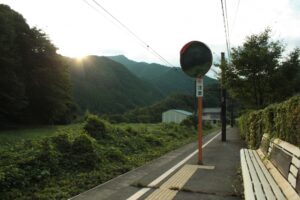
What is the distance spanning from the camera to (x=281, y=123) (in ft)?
21.7

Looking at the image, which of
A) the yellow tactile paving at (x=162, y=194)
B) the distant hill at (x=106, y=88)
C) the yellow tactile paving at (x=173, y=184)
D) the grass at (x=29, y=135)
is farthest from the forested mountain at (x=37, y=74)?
the distant hill at (x=106, y=88)

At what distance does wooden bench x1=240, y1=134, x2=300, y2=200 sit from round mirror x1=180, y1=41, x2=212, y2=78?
12.7 feet

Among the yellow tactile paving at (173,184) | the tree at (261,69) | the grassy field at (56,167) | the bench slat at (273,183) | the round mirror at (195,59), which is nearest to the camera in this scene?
the bench slat at (273,183)

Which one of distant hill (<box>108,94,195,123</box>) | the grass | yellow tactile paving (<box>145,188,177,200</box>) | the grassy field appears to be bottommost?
yellow tactile paving (<box>145,188,177,200</box>)

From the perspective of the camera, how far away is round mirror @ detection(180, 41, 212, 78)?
991cm

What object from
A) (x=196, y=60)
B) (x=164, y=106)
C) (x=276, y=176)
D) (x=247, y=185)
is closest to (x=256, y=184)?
(x=247, y=185)

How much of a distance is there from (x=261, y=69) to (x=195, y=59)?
13643mm

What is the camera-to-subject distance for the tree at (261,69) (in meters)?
21.9

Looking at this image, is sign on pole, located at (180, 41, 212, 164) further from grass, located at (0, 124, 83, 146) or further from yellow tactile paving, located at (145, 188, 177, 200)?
grass, located at (0, 124, 83, 146)

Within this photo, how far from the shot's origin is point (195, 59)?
9.98 m

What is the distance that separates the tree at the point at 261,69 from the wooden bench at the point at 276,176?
16.3 m

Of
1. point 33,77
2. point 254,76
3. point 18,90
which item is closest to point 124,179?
point 254,76

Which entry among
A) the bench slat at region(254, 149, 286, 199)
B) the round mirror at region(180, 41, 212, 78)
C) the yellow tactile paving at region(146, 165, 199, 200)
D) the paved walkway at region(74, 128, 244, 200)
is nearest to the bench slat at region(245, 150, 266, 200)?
the bench slat at region(254, 149, 286, 199)

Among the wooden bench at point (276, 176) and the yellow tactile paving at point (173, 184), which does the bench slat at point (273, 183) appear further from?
the yellow tactile paving at point (173, 184)
